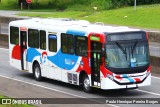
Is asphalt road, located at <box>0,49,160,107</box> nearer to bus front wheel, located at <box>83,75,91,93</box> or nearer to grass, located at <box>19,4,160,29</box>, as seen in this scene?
bus front wheel, located at <box>83,75,91,93</box>

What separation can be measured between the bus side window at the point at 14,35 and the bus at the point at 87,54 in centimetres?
92

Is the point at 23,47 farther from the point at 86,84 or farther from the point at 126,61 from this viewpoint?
the point at 126,61

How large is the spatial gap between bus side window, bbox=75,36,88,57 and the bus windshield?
1302 millimetres

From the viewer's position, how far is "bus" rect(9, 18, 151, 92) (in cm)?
2098

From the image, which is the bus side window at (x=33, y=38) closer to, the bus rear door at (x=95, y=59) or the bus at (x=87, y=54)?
the bus at (x=87, y=54)

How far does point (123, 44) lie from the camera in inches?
835

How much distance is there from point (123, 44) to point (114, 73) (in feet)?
3.77

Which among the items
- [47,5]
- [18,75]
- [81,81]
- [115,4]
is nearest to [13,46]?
[18,75]

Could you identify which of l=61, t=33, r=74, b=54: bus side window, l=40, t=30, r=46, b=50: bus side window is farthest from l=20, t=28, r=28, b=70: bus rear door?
l=61, t=33, r=74, b=54: bus side window

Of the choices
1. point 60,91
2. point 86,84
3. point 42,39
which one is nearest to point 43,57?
point 42,39

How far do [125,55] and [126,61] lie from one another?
220 mm

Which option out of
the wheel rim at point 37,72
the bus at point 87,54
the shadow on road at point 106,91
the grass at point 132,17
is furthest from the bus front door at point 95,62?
the grass at point 132,17

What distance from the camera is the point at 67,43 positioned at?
23.4m

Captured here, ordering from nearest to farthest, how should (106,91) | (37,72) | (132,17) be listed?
(106,91), (37,72), (132,17)
